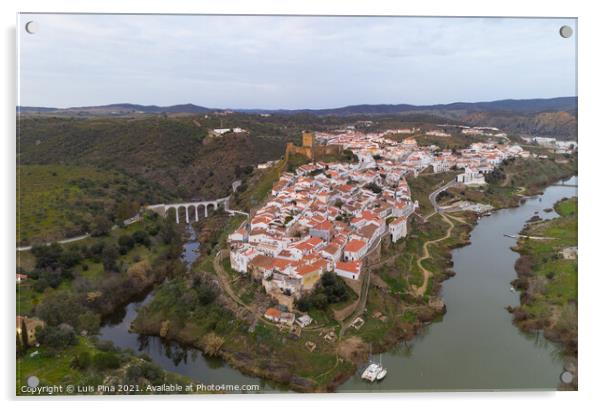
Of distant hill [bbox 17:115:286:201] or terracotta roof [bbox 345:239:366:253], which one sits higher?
distant hill [bbox 17:115:286:201]

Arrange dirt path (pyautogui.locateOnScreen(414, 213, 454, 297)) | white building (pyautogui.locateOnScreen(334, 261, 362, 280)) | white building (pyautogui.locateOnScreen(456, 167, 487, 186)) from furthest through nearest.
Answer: white building (pyautogui.locateOnScreen(456, 167, 487, 186)), dirt path (pyautogui.locateOnScreen(414, 213, 454, 297)), white building (pyautogui.locateOnScreen(334, 261, 362, 280))

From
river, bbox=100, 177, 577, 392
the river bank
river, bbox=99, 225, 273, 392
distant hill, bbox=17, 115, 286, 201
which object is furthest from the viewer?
distant hill, bbox=17, 115, 286, 201

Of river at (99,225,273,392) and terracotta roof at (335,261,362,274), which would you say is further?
terracotta roof at (335,261,362,274)

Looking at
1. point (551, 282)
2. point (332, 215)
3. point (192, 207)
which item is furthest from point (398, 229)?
point (192, 207)

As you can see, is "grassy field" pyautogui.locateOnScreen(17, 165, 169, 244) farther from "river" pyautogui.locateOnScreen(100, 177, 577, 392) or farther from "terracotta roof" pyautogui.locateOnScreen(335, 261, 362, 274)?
"terracotta roof" pyautogui.locateOnScreen(335, 261, 362, 274)

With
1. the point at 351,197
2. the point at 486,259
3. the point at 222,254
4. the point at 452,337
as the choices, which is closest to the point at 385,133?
the point at 351,197

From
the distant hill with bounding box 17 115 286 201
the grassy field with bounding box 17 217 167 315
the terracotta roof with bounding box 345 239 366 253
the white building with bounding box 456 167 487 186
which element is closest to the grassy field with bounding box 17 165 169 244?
the grassy field with bounding box 17 217 167 315

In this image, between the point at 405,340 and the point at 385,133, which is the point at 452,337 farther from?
the point at 385,133

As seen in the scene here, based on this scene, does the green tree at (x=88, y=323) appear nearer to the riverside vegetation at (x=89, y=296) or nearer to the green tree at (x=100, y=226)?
the riverside vegetation at (x=89, y=296)

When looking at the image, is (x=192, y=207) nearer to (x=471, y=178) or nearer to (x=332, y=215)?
(x=332, y=215)
